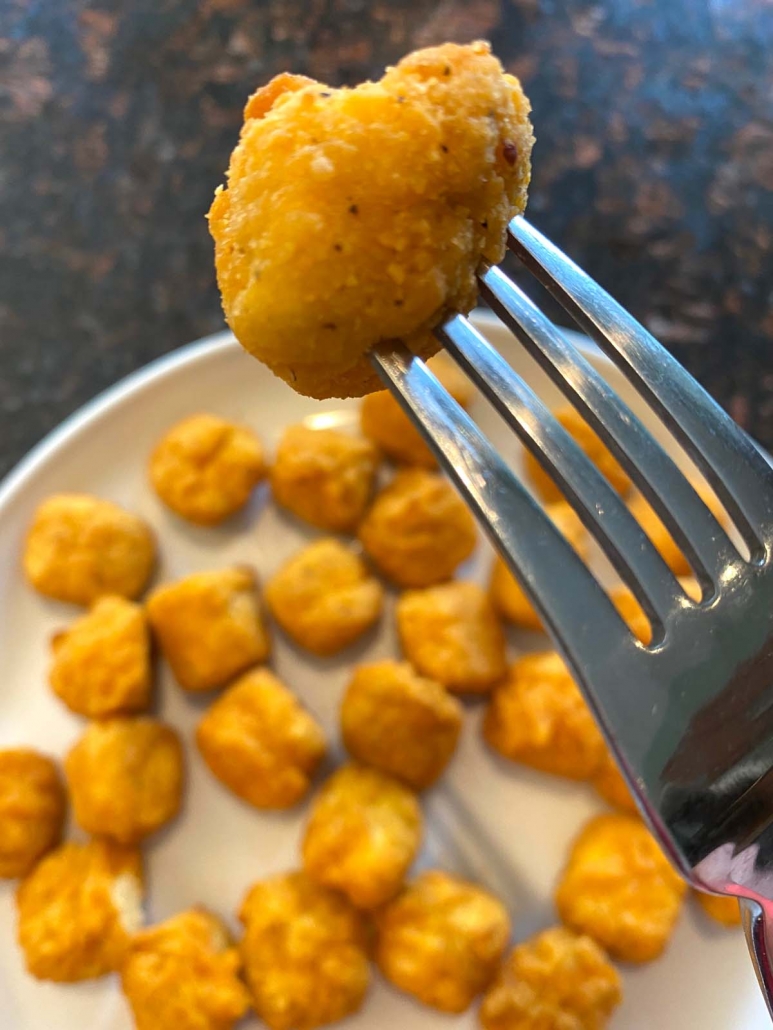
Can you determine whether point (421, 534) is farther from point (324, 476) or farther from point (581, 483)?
point (581, 483)

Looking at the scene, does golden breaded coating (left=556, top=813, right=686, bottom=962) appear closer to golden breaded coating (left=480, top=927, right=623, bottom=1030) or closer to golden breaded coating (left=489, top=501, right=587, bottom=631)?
golden breaded coating (left=480, top=927, right=623, bottom=1030)

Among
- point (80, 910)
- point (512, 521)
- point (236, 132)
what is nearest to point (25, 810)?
point (80, 910)

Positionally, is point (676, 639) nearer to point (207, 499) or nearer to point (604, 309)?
point (604, 309)

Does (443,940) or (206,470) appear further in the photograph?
(206,470)

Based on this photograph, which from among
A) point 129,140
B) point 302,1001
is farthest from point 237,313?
point 129,140

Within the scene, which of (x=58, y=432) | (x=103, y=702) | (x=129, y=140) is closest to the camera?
(x=103, y=702)

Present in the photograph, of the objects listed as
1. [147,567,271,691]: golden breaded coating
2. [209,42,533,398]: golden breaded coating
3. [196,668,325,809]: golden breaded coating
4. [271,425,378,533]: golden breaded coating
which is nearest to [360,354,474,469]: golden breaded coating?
[271,425,378,533]: golden breaded coating

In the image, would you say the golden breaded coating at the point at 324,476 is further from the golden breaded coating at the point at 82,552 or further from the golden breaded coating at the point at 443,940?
the golden breaded coating at the point at 443,940
